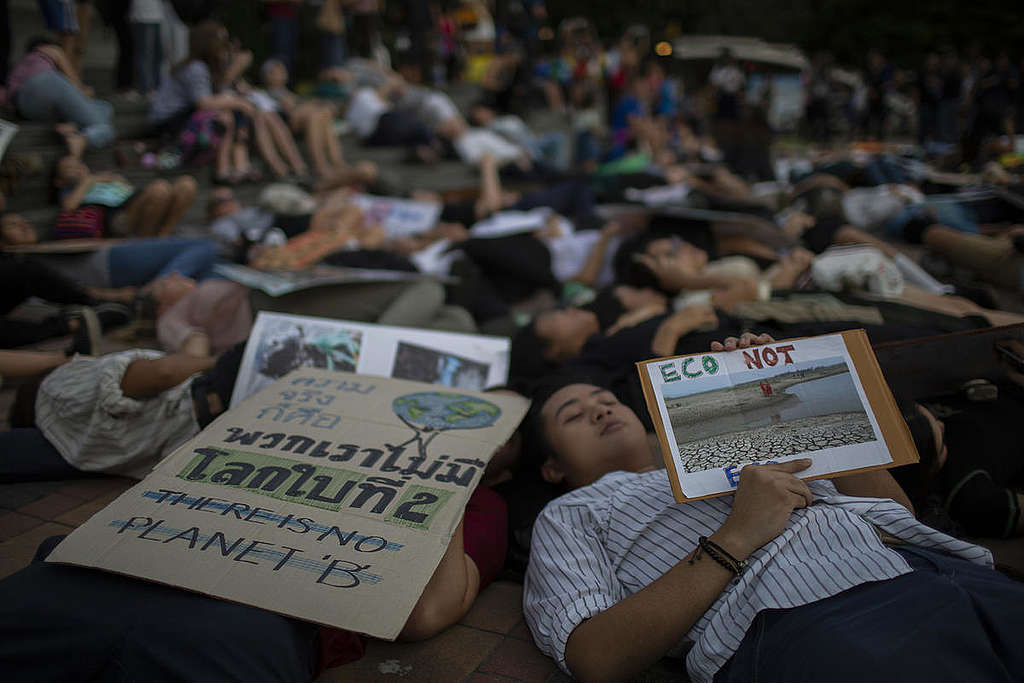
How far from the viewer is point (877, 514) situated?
149 centimetres

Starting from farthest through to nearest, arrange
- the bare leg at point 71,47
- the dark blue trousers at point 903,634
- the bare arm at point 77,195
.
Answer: the bare leg at point 71,47, the bare arm at point 77,195, the dark blue trousers at point 903,634

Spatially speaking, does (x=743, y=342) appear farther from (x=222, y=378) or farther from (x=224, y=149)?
(x=224, y=149)

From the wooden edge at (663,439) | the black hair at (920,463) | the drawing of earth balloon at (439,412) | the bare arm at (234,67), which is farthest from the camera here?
the bare arm at (234,67)

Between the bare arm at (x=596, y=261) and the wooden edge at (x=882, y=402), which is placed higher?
the wooden edge at (x=882, y=402)

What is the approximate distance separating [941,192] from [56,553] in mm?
6797

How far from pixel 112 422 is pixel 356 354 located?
2.60 feet

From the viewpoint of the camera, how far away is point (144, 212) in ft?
16.0

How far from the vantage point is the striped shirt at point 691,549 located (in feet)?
4.51

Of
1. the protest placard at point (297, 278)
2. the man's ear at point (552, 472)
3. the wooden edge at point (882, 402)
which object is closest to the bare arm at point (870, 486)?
the wooden edge at point (882, 402)

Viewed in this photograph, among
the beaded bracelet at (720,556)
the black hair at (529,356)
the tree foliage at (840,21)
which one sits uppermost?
the tree foliage at (840,21)

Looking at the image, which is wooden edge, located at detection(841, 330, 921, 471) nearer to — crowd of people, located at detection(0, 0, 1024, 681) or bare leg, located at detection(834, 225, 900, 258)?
crowd of people, located at detection(0, 0, 1024, 681)

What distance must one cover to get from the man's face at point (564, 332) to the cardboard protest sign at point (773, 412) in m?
1.62

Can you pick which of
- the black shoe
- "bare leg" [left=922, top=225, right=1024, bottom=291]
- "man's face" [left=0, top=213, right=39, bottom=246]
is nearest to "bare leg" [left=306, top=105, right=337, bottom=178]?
"man's face" [left=0, top=213, right=39, bottom=246]

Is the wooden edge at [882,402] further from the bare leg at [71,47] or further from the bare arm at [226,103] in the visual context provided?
the bare leg at [71,47]
